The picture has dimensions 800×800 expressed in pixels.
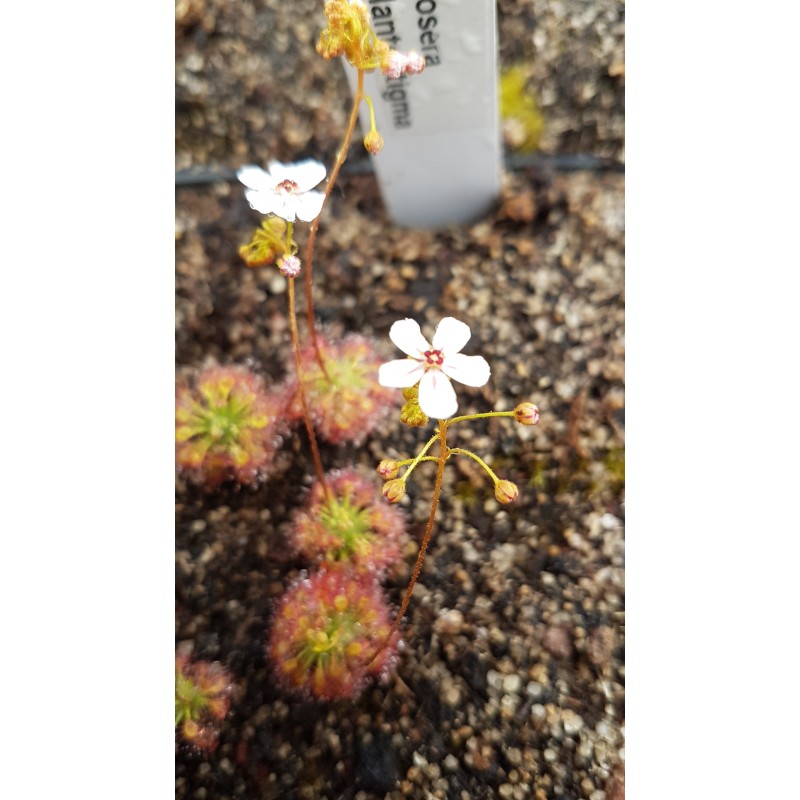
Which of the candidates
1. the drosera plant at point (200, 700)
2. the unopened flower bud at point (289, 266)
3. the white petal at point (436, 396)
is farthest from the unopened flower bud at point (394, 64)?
the drosera plant at point (200, 700)

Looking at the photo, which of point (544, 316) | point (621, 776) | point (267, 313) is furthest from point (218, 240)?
point (621, 776)

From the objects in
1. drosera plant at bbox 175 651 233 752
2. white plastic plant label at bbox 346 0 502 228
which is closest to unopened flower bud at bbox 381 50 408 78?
white plastic plant label at bbox 346 0 502 228

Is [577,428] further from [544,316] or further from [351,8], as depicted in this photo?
[351,8]

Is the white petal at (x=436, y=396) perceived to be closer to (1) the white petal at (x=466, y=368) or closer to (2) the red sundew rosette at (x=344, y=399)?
(1) the white petal at (x=466, y=368)

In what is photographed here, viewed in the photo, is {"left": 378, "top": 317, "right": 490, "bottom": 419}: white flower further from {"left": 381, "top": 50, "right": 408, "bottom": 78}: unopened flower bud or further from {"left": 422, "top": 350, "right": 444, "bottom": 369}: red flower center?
{"left": 381, "top": 50, "right": 408, "bottom": 78}: unopened flower bud

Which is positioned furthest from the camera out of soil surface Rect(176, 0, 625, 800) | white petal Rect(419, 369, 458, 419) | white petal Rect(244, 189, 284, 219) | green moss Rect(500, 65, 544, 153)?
green moss Rect(500, 65, 544, 153)

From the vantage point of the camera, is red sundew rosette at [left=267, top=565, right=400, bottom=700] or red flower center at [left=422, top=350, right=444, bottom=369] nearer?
red flower center at [left=422, top=350, right=444, bottom=369]

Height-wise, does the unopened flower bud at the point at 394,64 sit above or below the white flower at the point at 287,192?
above
